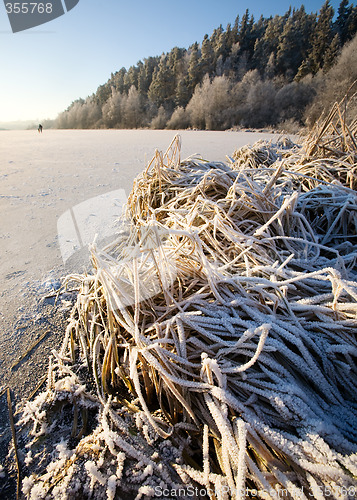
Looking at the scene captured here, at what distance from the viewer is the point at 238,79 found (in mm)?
22109

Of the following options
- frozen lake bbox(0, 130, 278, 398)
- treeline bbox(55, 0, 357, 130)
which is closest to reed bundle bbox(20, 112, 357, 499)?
frozen lake bbox(0, 130, 278, 398)

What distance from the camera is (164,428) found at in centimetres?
51

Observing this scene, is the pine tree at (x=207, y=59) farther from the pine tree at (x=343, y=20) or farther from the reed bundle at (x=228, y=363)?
the reed bundle at (x=228, y=363)

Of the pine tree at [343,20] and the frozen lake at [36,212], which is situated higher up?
the pine tree at [343,20]

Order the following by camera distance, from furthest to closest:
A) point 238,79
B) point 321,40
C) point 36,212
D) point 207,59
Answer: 1. point 207,59
2. point 238,79
3. point 321,40
4. point 36,212

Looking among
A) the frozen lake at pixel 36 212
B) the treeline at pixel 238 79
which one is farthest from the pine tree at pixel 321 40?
the frozen lake at pixel 36 212

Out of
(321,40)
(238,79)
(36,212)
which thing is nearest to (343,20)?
(321,40)

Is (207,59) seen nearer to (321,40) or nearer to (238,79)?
(238,79)

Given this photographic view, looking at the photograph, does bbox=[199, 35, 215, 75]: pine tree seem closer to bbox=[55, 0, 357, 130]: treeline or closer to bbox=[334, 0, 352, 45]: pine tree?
bbox=[55, 0, 357, 130]: treeline

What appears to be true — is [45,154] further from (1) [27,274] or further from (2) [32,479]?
Result: (2) [32,479]

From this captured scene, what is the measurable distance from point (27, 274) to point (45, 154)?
334 cm

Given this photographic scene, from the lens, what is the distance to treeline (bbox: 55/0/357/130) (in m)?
16.8

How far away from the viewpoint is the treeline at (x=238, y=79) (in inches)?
663

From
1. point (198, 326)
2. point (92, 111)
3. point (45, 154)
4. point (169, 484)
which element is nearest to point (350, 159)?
point (198, 326)
